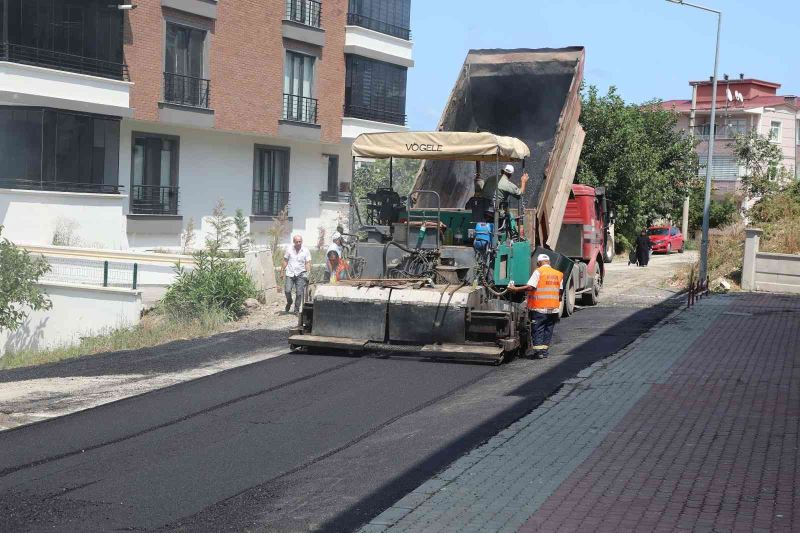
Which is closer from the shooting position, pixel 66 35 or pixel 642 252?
pixel 66 35

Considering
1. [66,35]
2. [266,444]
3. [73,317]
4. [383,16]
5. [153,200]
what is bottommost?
[73,317]

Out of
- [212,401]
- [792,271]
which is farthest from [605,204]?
[212,401]

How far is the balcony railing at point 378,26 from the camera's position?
3606 centimetres

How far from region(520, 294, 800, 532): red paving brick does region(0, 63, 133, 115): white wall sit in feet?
57.9

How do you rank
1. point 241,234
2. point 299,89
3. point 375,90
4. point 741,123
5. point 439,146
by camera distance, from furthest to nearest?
point 741,123 < point 375,90 < point 299,89 < point 241,234 < point 439,146

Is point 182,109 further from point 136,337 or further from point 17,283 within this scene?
point 136,337

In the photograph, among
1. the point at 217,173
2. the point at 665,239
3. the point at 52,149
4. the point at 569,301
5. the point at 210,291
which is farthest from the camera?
the point at 665,239

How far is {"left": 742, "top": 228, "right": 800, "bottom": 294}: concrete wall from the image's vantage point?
24.2m

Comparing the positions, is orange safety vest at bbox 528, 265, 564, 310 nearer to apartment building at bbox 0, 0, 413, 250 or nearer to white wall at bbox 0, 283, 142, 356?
white wall at bbox 0, 283, 142, 356

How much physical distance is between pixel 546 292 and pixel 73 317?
408 inches

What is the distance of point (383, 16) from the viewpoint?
37.3m

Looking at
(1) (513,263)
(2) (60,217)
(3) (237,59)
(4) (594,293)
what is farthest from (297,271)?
(3) (237,59)

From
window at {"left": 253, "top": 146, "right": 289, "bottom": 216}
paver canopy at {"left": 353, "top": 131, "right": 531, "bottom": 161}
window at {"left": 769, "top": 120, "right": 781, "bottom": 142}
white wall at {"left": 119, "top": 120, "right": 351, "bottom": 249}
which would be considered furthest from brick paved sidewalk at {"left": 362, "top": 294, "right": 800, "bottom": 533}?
window at {"left": 769, "top": 120, "right": 781, "bottom": 142}

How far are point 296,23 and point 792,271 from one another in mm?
17358
